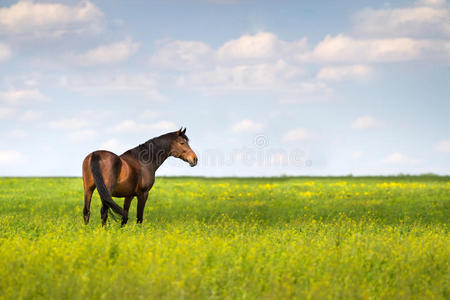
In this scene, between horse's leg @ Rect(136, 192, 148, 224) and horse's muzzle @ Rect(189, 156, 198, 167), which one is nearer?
horse's leg @ Rect(136, 192, 148, 224)

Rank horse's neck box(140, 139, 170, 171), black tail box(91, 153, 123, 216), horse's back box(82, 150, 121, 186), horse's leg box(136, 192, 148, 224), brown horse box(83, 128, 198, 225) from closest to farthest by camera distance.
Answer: black tail box(91, 153, 123, 216)
brown horse box(83, 128, 198, 225)
horse's back box(82, 150, 121, 186)
horse's leg box(136, 192, 148, 224)
horse's neck box(140, 139, 170, 171)

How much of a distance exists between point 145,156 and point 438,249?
8.26 meters

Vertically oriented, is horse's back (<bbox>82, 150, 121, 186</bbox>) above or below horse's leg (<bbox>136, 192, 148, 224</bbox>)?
above

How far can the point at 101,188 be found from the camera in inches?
482

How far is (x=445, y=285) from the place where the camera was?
7.36 m

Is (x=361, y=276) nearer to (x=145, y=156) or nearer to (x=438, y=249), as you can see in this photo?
(x=438, y=249)

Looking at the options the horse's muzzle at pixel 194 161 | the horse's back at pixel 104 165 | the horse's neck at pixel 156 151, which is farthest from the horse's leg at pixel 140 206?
the horse's muzzle at pixel 194 161

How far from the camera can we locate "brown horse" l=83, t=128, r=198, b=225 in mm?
12383

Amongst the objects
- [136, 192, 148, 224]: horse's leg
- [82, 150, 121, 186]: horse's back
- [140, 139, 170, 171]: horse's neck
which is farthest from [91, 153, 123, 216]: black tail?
[140, 139, 170, 171]: horse's neck

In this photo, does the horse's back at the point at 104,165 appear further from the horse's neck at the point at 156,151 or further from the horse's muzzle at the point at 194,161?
the horse's muzzle at the point at 194,161

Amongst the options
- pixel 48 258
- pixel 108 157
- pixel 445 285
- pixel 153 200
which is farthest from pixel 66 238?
pixel 153 200

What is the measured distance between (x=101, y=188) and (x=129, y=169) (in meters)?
1.23

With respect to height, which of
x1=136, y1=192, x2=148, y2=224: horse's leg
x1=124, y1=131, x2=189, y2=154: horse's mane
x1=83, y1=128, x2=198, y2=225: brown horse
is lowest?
x1=136, y1=192, x2=148, y2=224: horse's leg

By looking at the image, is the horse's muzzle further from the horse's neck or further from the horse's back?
the horse's back
